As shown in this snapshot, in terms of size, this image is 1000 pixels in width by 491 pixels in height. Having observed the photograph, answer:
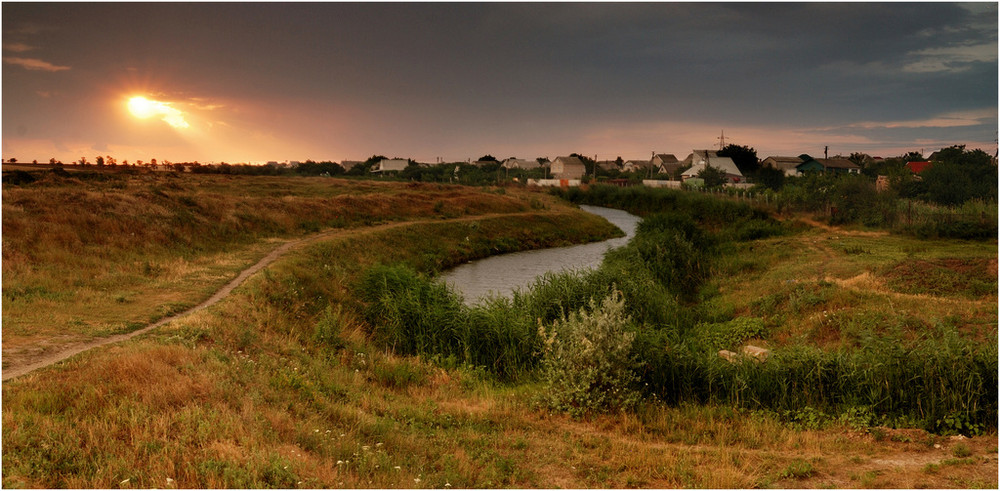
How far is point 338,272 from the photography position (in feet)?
86.6

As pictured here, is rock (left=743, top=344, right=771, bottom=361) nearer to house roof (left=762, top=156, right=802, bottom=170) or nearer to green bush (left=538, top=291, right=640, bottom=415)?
green bush (left=538, top=291, right=640, bottom=415)

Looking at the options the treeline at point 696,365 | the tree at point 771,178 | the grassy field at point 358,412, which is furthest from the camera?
the tree at point 771,178

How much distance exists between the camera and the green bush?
11.7 metres

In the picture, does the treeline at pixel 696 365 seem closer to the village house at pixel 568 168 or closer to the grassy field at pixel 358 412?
the grassy field at pixel 358 412

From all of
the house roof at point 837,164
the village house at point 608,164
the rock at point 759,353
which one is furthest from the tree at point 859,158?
the rock at point 759,353

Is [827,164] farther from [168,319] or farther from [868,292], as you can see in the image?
[168,319]

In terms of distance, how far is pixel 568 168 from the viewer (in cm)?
13038

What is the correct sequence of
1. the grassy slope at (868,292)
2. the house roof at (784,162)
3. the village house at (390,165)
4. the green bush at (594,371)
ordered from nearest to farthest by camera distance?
the green bush at (594,371) → the grassy slope at (868,292) → the house roof at (784,162) → the village house at (390,165)

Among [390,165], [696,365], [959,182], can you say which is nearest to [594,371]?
[696,365]

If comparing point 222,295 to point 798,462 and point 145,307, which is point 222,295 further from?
point 798,462

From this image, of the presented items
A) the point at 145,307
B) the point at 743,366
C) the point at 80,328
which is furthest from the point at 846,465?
the point at 145,307

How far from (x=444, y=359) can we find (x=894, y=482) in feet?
35.3

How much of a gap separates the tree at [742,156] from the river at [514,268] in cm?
5400

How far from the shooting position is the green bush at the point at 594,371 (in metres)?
11.7
